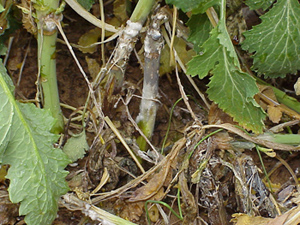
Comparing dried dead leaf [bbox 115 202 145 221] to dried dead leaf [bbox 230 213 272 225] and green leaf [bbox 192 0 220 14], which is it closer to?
dried dead leaf [bbox 230 213 272 225]

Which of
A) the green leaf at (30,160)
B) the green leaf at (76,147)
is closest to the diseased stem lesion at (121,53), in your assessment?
the green leaf at (76,147)

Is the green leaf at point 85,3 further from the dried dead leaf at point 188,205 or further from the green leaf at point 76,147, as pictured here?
the dried dead leaf at point 188,205

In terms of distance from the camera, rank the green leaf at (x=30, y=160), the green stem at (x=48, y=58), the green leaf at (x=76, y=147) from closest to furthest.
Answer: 1. the green leaf at (x=30, y=160)
2. the green stem at (x=48, y=58)
3. the green leaf at (x=76, y=147)

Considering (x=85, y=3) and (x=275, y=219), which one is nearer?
(x=275, y=219)

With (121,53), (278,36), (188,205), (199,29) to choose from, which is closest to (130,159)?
(188,205)

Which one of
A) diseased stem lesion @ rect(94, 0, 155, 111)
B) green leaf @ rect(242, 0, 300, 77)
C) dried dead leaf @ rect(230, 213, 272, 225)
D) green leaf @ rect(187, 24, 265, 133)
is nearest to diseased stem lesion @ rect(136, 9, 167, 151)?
diseased stem lesion @ rect(94, 0, 155, 111)

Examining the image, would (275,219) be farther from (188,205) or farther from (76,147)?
(76,147)
